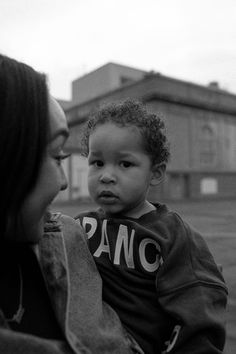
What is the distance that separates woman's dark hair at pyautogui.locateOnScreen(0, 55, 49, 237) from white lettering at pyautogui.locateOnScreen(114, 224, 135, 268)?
1.71 ft

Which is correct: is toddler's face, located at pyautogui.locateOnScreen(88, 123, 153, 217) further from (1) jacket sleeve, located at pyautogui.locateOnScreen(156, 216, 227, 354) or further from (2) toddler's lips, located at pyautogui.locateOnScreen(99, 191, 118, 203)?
(1) jacket sleeve, located at pyautogui.locateOnScreen(156, 216, 227, 354)

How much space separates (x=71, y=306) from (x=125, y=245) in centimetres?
37

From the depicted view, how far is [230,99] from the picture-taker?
24.9 metres

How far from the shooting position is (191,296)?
3.71 feet

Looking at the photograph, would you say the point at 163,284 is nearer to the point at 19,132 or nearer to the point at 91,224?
the point at 91,224

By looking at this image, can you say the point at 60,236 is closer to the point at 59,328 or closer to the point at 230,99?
the point at 59,328

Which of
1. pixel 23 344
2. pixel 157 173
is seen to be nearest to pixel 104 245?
pixel 157 173

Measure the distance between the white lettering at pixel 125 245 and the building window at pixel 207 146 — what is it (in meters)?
20.9

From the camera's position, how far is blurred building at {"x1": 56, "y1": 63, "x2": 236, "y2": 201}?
20438mm

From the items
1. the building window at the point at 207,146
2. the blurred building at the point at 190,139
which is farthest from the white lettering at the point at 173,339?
the building window at the point at 207,146

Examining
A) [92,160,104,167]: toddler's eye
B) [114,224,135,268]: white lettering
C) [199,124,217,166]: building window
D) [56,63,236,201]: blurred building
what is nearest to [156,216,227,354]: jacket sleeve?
[114,224,135,268]: white lettering

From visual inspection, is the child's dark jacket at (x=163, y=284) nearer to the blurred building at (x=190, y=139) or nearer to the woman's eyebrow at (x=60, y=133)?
the woman's eyebrow at (x=60, y=133)

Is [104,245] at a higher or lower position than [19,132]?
lower

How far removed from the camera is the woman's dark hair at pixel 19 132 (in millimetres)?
721
